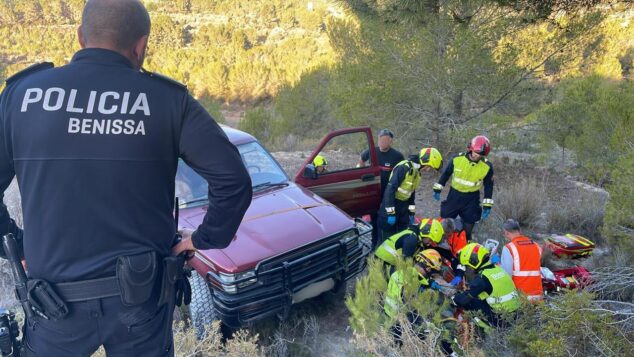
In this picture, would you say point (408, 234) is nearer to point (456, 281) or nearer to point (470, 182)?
point (456, 281)

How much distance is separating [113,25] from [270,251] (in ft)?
7.28

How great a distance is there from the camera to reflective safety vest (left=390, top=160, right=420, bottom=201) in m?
5.14

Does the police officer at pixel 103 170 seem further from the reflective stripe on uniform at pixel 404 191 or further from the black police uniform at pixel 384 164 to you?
Result: the black police uniform at pixel 384 164

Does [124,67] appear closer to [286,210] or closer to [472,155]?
[286,210]

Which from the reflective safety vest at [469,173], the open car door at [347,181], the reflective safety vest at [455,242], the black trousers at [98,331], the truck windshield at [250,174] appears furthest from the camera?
the reflective safety vest at [469,173]

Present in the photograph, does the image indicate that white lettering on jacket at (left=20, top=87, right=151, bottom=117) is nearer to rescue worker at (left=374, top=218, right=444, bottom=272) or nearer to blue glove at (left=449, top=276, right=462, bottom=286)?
rescue worker at (left=374, top=218, right=444, bottom=272)

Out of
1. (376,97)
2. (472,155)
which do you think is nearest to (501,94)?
(376,97)

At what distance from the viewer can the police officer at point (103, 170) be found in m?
1.57

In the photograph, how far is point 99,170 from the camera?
1571 millimetres

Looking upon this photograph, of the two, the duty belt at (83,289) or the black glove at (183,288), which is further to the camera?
the black glove at (183,288)

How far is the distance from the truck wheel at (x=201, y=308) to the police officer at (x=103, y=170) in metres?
1.80

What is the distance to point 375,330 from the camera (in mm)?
2793

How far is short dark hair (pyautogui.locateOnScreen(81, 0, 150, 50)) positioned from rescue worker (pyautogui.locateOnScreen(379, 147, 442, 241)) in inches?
151

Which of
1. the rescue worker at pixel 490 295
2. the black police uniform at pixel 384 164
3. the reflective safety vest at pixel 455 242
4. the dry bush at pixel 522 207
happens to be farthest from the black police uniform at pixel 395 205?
the dry bush at pixel 522 207
